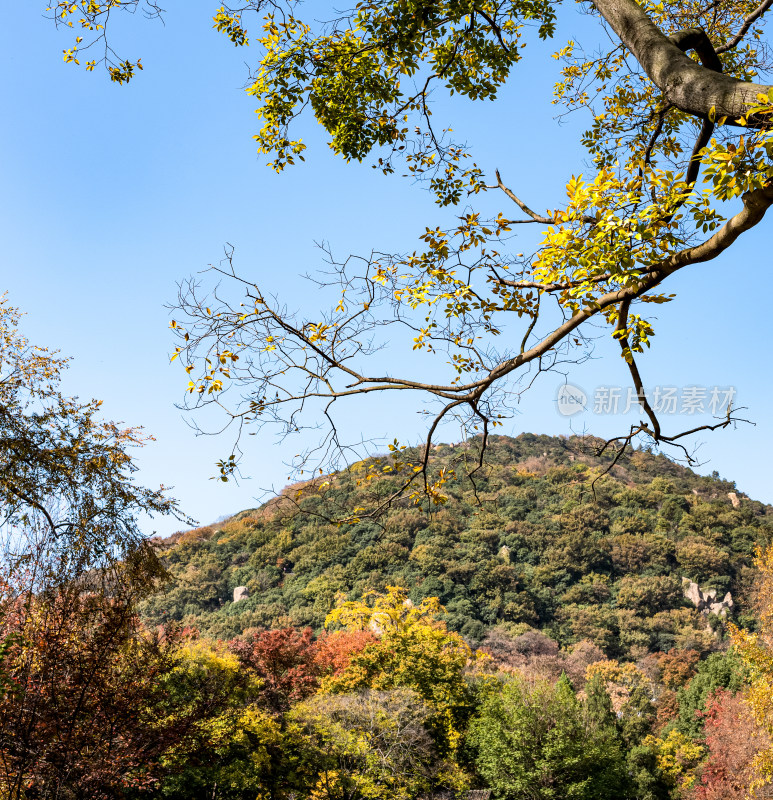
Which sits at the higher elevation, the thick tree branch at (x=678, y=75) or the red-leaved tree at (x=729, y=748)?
the thick tree branch at (x=678, y=75)

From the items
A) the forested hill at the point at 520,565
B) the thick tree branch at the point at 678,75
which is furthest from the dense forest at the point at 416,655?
the thick tree branch at the point at 678,75

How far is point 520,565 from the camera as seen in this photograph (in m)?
46.4

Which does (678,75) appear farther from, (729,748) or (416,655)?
(729,748)

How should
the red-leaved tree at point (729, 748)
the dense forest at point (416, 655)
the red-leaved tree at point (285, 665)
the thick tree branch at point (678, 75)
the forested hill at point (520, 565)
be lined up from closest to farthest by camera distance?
the thick tree branch at point (678, 75)
the dense forest at point (416, 655)
the red-leaved tree at point (729, 748)
the red-leaved tree at point (285, 665)
the forested hill at point (520, 565)

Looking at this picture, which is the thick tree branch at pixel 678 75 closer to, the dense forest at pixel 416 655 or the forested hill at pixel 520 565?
the dense forest at pixel 416 655

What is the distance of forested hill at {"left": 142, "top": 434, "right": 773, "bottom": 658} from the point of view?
40.1 metres

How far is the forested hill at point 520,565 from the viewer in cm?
4012

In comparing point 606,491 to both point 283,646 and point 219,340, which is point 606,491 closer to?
point 283,646

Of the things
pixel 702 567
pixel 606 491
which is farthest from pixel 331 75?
pixel 606 491

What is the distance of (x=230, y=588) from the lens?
45875mm

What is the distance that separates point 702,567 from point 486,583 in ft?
53.8

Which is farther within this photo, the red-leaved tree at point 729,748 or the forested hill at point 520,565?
the forested hill at point 520,565

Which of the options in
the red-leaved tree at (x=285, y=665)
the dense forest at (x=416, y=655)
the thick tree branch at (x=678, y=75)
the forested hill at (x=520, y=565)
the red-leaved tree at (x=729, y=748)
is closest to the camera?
the thick tree branch at (x=678, y=75)

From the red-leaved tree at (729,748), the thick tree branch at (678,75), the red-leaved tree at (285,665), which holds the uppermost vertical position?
the thick tree branch at (678,75)
